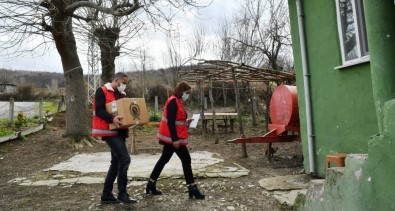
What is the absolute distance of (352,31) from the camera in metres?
5.49

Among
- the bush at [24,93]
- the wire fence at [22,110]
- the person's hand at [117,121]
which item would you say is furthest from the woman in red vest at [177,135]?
the bush at [24,93]

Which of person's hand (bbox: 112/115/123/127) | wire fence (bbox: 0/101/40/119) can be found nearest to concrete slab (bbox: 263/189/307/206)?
person's hand (bbox: 112/115/123/127)

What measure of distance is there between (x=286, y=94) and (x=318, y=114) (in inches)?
80.8

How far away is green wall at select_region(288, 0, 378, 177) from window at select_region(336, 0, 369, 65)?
0.33ft

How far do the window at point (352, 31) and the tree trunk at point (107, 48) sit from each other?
9.41 m

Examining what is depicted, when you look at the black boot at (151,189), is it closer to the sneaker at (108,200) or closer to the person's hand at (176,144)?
the sneaker at (108,200)

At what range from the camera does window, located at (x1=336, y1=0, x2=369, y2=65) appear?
17.3ft

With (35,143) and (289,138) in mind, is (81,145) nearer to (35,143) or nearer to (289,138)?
(35,143)

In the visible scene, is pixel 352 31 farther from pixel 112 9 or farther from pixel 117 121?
pixel 112 9

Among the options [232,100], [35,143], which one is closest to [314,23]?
[35,143]

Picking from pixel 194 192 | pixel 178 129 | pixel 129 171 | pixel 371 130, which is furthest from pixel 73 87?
pixel 371 130

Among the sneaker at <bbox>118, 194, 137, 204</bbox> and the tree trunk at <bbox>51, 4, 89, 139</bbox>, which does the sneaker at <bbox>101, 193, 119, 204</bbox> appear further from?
the tree trunk at <bbox>51, 4, 89, 139</bbox>

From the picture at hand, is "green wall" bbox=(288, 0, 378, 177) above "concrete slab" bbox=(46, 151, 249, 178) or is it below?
above

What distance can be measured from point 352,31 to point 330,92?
1.12 m
